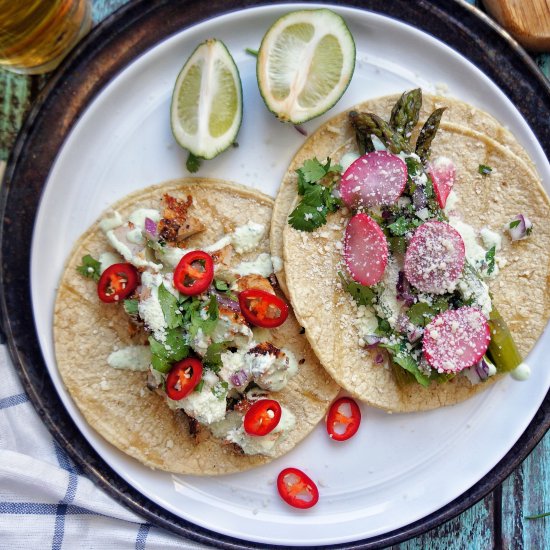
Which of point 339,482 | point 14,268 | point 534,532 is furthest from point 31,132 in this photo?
point 534,532

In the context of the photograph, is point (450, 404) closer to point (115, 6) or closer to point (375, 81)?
point (375, 81)

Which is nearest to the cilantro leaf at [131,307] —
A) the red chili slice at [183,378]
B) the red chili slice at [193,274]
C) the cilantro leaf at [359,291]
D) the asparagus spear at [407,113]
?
the red chili slice at [193,274]

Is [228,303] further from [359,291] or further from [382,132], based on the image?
[382,132]

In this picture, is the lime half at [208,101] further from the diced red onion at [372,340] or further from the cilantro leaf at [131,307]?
the diced red onion at [372,340]

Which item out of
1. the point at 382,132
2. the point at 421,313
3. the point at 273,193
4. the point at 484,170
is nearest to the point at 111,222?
the point at 273,193

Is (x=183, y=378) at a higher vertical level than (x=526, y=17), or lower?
lower
